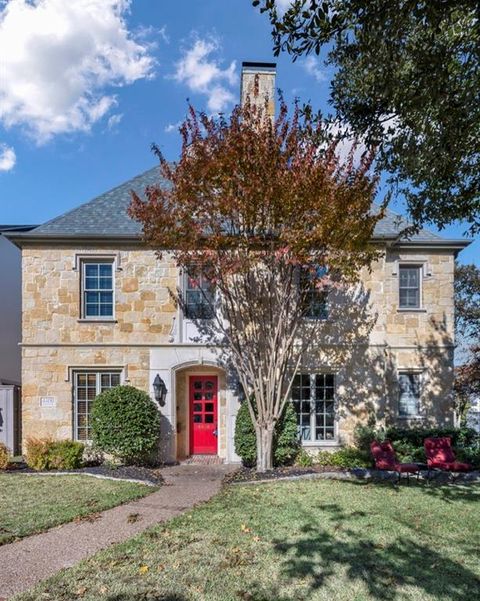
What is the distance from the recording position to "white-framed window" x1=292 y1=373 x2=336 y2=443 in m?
12.2

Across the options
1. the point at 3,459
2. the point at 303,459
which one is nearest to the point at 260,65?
the point at 303,459

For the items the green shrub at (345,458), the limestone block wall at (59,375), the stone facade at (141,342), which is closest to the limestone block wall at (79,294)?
the stone facade at (141,342)

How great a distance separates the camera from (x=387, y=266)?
42.3 ft

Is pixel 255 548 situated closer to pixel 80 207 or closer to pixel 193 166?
pixel 193 166

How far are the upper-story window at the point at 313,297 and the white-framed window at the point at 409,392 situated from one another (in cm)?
302

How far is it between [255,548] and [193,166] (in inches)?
272

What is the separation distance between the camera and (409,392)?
42.7 ft

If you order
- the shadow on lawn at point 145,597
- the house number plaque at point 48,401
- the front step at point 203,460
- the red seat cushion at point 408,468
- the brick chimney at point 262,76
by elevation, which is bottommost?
the front step at point 203,460

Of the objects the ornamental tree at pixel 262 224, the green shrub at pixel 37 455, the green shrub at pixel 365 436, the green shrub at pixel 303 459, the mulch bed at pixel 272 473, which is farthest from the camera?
the green shrub at pixel 365 436

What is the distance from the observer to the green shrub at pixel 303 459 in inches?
452

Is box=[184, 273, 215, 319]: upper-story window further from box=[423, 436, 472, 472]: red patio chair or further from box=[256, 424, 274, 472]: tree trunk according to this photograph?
box=[423, 436, 472, 472]: red patio chair

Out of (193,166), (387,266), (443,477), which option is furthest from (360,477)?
(193,166)

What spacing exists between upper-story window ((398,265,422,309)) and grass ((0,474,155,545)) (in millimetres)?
8370

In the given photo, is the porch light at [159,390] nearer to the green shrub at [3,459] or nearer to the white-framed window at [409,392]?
the green shrub at [3,459]
